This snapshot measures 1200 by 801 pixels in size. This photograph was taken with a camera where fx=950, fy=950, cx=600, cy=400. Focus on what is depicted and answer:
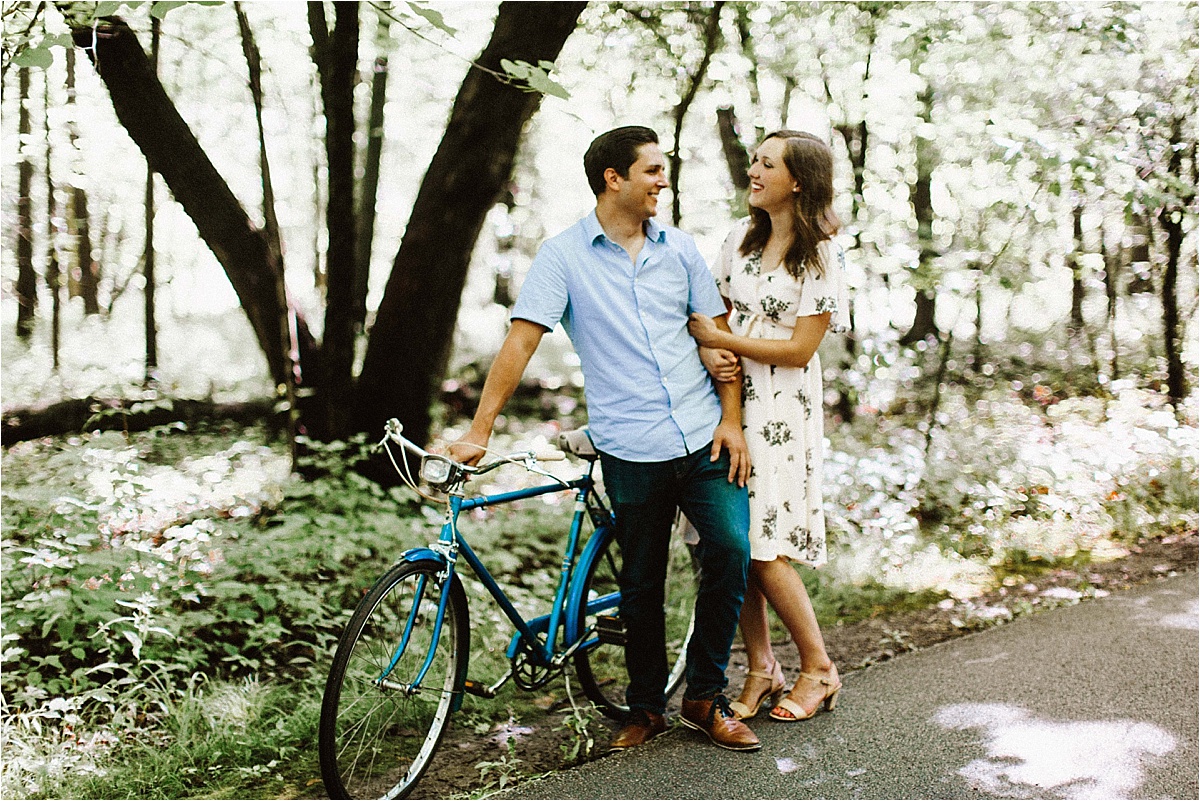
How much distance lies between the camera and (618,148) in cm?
327

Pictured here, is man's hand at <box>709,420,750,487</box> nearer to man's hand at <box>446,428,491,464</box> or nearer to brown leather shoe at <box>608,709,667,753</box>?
man's hand at <box>446,428,491,464</box>

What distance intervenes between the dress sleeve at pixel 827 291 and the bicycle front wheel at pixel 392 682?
163 cm

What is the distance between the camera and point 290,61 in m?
10.3

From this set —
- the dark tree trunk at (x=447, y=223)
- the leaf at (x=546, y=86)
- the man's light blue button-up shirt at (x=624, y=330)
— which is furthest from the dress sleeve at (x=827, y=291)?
the dark tree trunk at (x=447, y=223)

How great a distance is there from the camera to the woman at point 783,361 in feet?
11.5

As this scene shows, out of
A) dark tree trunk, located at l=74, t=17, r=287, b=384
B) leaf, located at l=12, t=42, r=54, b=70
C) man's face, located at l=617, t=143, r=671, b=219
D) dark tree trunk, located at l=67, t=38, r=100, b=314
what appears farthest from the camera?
dark tree trunk, located at l=67, t=38, r=100, b=314

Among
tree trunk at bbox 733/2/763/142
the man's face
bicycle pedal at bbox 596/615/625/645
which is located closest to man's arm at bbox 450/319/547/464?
the man's face

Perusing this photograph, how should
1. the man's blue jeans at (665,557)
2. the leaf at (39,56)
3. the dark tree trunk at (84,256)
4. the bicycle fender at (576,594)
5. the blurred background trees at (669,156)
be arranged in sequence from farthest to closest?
1. the dark tree trunk at (84,256)
2. the blurred background trees at (669,156)
3. the bicycle fender at (576,594)
4. the man's blue jeans at (665,557)
5. the leaf at (39,56)

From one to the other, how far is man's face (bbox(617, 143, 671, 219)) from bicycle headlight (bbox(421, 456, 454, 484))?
1.09m

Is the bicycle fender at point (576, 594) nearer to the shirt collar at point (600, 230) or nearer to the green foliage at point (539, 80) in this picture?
the shirt collar at point (600, 230)

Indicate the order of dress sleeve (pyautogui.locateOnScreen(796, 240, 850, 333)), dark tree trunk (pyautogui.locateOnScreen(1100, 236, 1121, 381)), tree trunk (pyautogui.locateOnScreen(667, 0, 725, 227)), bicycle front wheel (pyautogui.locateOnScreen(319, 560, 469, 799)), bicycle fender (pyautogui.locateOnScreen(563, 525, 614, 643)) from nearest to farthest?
bicycle front wheel (pyautogui.locateOnScreen(319, 560, 469, 799))
dress sleeve (pyautogui.locateOnScreen(796, 240, 850, 333))
bicycle fender (pyautogui.locateOnScreen(563, 525, 614, 643))
tree trunk (pyautogui.locateOnScreen(667, 0, 725, 227))
dark tree trunk (pyautogui.locateOnScreen(1100, 236, 1121, 381))

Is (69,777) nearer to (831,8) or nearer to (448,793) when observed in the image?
(448,793)

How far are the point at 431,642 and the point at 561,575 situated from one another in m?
0.61

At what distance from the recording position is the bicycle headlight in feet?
10.1
